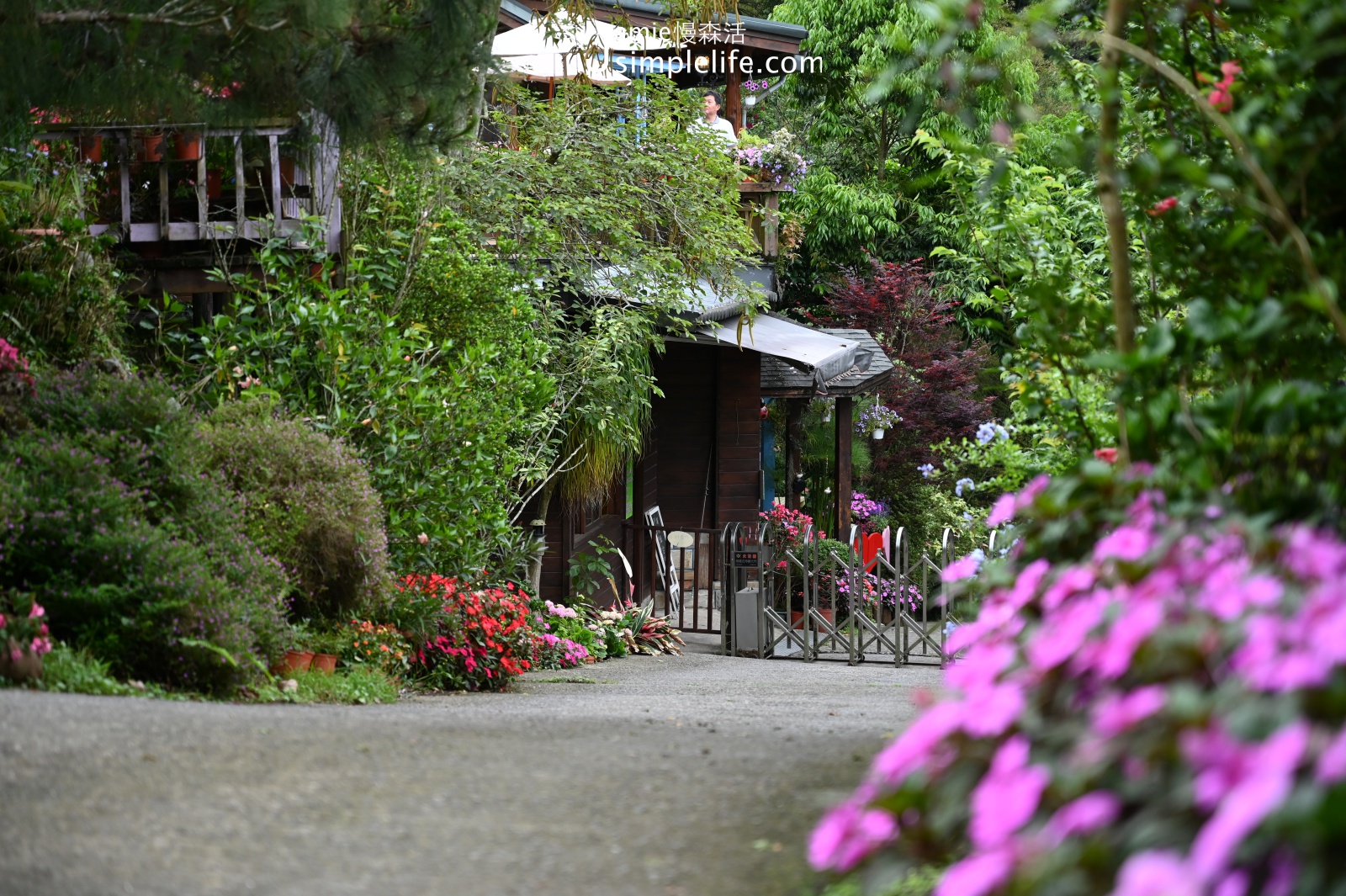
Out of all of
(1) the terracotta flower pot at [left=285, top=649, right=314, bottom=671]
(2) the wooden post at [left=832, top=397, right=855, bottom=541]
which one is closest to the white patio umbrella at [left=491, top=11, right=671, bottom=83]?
(2) the wooden post at [left=832, top=397, right=855, bottom=541]

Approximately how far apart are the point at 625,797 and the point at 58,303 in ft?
15.5

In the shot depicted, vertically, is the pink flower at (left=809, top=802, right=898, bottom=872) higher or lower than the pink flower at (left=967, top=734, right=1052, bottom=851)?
lower

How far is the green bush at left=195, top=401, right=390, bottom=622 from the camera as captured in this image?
583cm

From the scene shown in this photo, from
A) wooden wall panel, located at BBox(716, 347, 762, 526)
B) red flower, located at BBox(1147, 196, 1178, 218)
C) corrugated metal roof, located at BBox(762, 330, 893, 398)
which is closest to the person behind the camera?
red flower, located at BBox(1147, 196, 1178, 218)

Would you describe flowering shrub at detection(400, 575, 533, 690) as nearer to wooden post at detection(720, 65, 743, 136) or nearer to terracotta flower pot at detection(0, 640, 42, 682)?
terracotta flower pot at detection(0, 640, 42, 682)

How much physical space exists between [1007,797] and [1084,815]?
4.3 inches

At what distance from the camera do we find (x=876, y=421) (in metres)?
17.8

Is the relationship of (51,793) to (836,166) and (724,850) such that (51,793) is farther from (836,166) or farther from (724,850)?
(836,166)

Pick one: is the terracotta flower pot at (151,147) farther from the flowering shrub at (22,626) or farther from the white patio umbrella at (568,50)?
the flowering shrub at (22,626)

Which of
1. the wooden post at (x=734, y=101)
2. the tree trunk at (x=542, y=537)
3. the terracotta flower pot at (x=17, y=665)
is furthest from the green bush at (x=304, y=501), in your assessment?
the wooden post at (x=734, y=101)

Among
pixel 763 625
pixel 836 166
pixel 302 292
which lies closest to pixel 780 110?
pixel 836 166

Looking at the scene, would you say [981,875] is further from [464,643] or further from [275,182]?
[275,182]

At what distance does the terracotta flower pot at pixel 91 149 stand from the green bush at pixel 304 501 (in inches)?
96.8

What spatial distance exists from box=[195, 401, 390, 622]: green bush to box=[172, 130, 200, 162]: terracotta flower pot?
1.98 m
